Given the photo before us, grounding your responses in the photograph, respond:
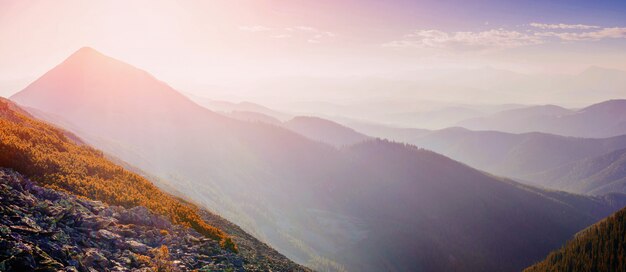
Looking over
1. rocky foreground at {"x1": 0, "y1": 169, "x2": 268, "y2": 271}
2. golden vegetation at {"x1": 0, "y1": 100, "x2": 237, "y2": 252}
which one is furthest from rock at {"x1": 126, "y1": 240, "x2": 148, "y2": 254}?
golden vegetation at {"x1": 0, "y1": 100, "x2": 237, "y2": 252}

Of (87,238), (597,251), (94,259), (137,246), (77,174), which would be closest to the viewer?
(94,259)

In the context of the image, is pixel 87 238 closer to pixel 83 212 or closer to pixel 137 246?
pixel 137 246

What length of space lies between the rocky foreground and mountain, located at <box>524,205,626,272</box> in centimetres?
18475

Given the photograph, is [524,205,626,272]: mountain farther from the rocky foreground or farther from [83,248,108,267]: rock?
[83,248,108,267]: rock

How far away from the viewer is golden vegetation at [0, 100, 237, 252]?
31172 millimetres

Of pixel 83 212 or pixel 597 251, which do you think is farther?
pixel 597 251

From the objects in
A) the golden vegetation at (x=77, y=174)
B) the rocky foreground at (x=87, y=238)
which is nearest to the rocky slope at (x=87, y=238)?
the rocky foreground at (x=87, y=238)

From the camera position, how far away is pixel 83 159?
4197cm

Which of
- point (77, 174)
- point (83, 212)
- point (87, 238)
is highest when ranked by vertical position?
point (77, 174)

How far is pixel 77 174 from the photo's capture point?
35875mm

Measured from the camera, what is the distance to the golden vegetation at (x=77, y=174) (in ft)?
102

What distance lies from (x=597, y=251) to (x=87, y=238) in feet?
699

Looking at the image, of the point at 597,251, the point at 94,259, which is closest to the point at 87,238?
the point at 94,259

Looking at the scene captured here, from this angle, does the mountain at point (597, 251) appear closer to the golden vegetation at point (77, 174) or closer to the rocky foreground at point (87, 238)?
the golden vegetation at point (77, 174)
